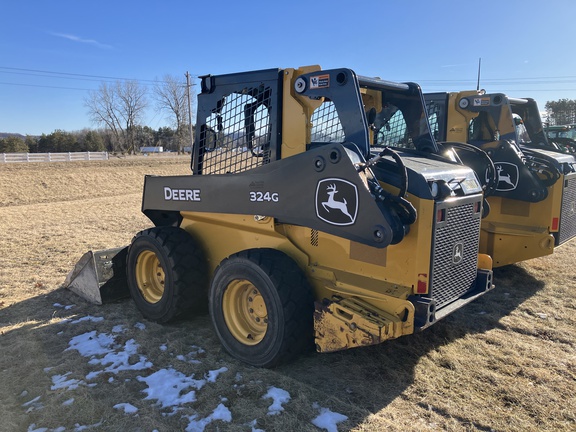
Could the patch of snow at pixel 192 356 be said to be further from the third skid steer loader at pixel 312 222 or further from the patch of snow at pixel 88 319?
the patch of snow at pixel 88 319

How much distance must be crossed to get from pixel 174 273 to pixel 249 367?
1299mm

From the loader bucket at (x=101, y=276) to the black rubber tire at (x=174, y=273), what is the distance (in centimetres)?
64

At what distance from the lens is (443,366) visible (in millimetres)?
Answer: 3896

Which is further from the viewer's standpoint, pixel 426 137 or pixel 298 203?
pixel 426 137

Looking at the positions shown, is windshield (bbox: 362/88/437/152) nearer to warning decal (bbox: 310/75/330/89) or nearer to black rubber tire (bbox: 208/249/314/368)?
warning decal (bbox: 310/75/330/89)

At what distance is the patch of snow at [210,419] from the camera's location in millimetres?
3025

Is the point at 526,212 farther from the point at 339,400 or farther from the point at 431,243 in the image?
the point at 339,400

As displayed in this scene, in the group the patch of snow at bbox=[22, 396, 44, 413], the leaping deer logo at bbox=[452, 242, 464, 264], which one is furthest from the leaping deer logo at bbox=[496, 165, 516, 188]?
the patch of snow at bbox=[22, 396, 44, 413]

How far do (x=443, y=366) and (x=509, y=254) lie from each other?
3.12m

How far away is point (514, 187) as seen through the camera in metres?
6.20

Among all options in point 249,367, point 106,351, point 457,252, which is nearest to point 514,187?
point 457,252

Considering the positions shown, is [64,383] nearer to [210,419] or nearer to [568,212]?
[210,419]

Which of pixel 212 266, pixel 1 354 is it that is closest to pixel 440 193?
pixel 212 266

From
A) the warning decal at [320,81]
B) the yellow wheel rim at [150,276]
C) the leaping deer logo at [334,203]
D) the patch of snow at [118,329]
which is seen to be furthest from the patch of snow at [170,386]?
the warning decal at [320,81]
